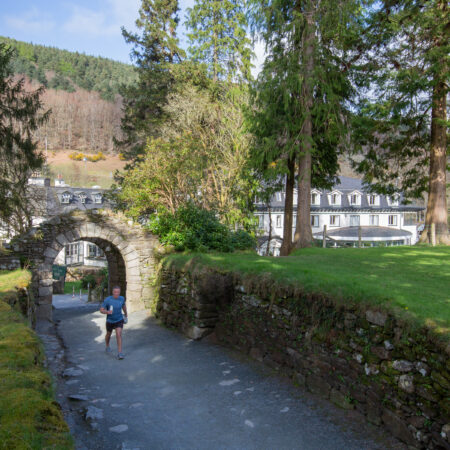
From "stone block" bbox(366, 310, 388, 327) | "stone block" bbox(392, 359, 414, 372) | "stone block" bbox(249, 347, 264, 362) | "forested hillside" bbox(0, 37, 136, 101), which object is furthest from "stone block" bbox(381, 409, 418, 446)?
"forested hillside" bbox(0, 37, 136, 101)

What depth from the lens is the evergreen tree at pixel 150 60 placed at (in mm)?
24031

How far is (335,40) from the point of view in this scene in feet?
52.7

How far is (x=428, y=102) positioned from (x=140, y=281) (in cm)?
1390

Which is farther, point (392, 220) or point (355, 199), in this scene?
point (392, 220)

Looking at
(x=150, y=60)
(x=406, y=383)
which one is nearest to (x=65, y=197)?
(x=150, y=60)

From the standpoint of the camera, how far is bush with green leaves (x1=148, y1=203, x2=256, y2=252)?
44.5ft

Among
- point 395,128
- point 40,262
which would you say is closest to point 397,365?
point 40,262

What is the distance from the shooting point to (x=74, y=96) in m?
94.4

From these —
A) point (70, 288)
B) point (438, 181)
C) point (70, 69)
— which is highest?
point (70, 69)

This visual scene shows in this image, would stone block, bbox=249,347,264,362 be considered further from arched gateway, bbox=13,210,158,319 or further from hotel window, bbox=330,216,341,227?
hotel window, bbox=330,216,341,227

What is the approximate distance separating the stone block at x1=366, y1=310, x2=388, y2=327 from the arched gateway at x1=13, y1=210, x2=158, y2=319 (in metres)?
10.1

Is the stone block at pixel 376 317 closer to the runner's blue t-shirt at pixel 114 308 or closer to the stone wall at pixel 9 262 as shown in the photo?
the runner's blue t-shirt at pixel 114 308

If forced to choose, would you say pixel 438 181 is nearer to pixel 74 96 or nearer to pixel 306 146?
pixel 306 146

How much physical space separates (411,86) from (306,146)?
4.56 metres
